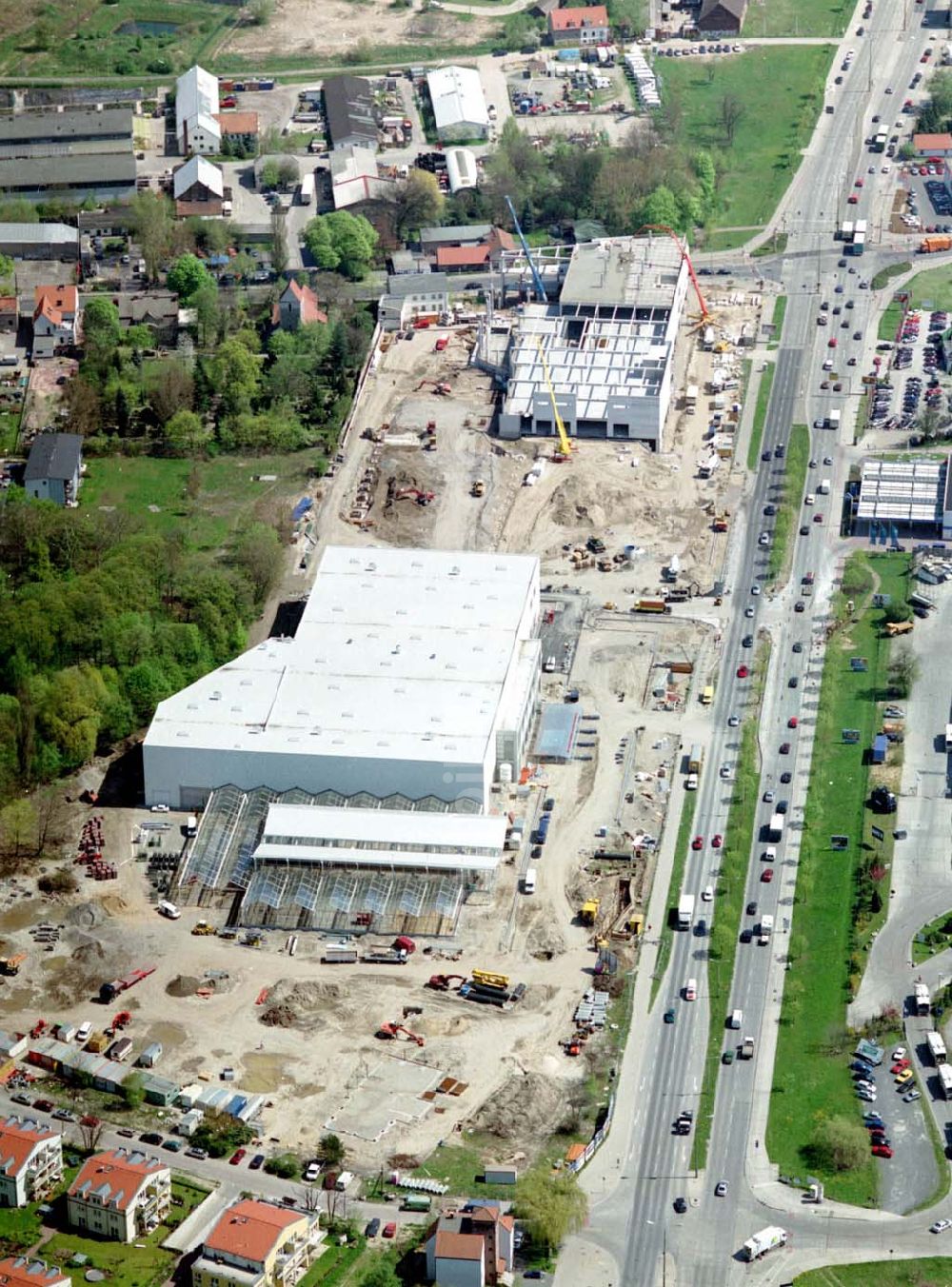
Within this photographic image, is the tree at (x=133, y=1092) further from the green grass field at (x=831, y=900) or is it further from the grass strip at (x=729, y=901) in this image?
the green grass field at (x=831, y=900)

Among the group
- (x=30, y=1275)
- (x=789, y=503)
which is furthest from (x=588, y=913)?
(x=789, y=503)

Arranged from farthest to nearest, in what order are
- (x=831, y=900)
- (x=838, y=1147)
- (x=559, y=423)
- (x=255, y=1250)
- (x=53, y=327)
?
1. (x=53, y=327)
2. (x=559, y=423)
3. (x=831, y=900)
4. (x=838, y=1147)
5. (x=255, y=1250)

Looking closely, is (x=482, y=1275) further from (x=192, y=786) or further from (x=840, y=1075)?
(x=192, y=786)

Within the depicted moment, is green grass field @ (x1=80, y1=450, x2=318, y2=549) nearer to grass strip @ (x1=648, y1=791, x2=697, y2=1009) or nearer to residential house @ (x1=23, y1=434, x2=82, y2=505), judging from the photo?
residential house @ (x1=23, y1=434, x2=82, y2=505)

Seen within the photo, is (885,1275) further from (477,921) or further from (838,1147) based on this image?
(477,921)

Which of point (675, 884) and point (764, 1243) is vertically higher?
point (675, 884)

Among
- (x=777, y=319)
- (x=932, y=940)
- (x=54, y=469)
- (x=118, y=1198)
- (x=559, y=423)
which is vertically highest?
(x=777, y=319)
